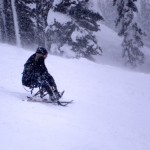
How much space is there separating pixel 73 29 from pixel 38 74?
55.4ft

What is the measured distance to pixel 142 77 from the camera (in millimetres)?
17469

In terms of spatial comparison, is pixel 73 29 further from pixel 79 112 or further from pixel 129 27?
pixel 79 112

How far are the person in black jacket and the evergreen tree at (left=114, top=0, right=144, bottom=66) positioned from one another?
16242 millimetres

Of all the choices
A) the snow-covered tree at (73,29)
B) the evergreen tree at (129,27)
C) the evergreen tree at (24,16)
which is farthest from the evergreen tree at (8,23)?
the evergreen tree at (129,27)

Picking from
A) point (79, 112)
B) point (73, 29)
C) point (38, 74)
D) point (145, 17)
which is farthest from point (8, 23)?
point (145, 17)

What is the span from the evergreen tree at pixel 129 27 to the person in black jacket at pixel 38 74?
1624 centimetres

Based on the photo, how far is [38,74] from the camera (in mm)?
10078

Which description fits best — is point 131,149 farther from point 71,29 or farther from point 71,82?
point 71,29

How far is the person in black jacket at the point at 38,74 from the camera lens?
9.99m

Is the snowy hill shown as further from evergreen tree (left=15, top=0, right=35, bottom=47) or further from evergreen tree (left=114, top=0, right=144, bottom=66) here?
evergreen tree (left=15, top=0, right=35, bottom=47)

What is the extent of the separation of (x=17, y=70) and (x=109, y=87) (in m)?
4.21

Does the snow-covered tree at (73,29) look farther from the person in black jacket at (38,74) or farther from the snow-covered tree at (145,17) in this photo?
the snow-covered tree at (145,17)

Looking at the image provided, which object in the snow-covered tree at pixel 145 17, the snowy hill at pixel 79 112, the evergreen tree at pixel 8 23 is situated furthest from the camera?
the snow-covered tree at pixel 145 17

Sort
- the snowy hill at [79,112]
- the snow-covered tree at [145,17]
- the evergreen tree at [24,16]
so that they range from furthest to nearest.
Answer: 1. the snow-covered tree at [145,17]
2. the evergreen tree at [24,16]
3. the snowy hill at [79,112]
